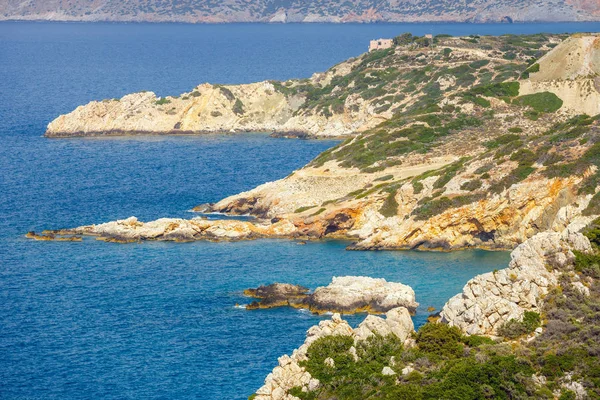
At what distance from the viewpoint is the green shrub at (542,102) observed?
12219cm

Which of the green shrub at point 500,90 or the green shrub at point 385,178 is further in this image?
the green shrub at point 500,90

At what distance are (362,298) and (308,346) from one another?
2058 cm

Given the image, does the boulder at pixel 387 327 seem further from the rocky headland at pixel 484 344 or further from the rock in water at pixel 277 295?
the rock in water at pixel 277 295

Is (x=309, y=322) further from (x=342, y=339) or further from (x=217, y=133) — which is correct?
(x=217, y=133)

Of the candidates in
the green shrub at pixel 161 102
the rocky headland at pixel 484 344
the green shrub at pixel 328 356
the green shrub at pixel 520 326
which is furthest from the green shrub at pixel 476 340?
the green shrub at pixel 161 102

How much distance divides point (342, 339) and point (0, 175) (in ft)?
273

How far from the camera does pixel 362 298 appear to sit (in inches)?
3088

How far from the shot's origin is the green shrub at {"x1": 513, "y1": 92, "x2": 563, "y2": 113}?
122 m

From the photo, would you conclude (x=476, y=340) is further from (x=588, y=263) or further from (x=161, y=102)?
(x=161, y=102)

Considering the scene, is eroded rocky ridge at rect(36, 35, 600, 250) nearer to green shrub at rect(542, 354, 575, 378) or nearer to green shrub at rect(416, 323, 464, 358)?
green shrub at rect(416, 323, 464, 358)

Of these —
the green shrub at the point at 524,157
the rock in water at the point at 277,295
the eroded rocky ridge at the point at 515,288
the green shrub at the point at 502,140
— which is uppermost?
the eroded rocky ridge at the point at 515,288

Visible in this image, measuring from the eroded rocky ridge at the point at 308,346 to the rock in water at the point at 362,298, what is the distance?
1710cm

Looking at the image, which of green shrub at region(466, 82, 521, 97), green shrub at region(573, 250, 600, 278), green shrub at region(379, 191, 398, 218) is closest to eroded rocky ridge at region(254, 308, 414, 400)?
green shrub at region(573, 250, 600, 278)

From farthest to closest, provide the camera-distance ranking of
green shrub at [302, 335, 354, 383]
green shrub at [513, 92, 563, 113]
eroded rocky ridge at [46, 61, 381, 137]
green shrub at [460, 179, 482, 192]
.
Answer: eroded rocky ridge at [46, 61, 381, 137] → green shrub at [513, 92, 563, 113] → green shrub at [460, 179, 482, 192] → green shrub at [302, 335, 354, 383]
